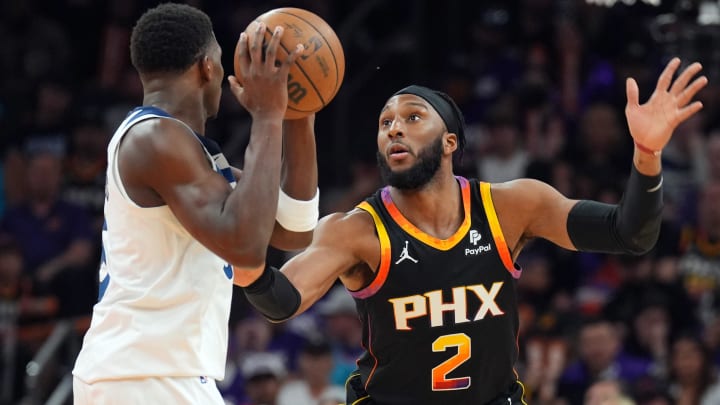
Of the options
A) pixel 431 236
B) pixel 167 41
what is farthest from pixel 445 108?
pixel 167 41

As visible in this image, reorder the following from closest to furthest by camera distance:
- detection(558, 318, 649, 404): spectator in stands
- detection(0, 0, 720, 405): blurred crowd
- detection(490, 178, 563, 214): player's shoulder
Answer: detection(490, 178, 563, 214): player's shoulder < detection(558, 318, 649, 404): spectator in stands < detection(0, 0, 720, 405): blurred crowd

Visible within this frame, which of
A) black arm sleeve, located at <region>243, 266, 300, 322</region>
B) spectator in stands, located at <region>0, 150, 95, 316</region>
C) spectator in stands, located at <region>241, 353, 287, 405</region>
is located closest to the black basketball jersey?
black arm sleeve, located at <region>243, 266, 300, 322</region>

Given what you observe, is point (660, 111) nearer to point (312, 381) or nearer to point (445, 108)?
point (445, 108)

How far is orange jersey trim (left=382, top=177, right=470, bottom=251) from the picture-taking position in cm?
532

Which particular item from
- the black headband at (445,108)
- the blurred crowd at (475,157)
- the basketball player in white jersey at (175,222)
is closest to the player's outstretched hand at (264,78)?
the basketball player in white jersey at (175,222)

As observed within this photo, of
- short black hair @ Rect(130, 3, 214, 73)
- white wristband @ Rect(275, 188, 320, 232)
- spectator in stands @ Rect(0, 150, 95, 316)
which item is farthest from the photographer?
spectator in stands @ Rect(0, 150, 95, 316)

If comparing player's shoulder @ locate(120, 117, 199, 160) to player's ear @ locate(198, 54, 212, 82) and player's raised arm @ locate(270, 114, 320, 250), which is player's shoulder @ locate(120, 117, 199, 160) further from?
player's raised arm @ locate(270, 114, 320, 250)

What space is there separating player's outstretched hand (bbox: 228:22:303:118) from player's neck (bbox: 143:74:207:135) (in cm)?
20

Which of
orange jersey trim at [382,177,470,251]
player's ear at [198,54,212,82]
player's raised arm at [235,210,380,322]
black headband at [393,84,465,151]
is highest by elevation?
player's ear at [198,54,212,82]

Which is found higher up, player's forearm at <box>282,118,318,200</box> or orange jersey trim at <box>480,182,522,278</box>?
player's forearm at <box>282,118,318,200</box>

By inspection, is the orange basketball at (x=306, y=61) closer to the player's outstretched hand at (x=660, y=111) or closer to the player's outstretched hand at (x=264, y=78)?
the player's outstretched hand at (x=264, y=78)

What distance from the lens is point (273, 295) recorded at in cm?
473

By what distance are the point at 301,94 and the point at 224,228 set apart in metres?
0.79

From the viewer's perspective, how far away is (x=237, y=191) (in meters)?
3.69
